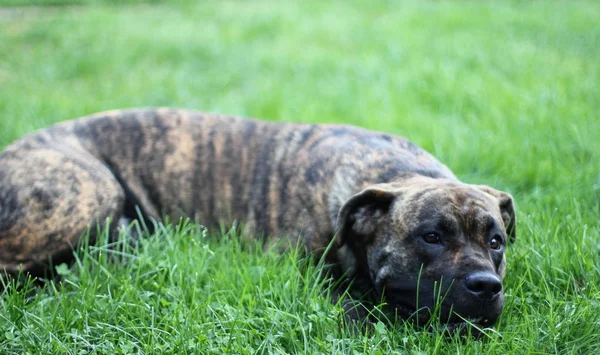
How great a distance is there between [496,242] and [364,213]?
68 cm

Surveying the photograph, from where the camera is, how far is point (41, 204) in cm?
367

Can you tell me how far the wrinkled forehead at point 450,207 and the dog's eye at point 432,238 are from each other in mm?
57

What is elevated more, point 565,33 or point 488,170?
point 565,33

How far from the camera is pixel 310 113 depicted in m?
6.10

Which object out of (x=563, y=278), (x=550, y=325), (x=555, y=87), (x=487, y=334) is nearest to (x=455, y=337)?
Answer: (x=487, y=334)

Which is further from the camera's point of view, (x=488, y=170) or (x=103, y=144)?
(x=488, y=170)

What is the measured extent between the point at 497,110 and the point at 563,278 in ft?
9.81

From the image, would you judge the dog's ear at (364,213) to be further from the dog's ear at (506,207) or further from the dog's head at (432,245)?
the dog's ear at (506,207)

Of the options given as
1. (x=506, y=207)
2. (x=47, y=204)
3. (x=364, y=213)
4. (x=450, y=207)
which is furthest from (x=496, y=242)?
(x=47, y=204)

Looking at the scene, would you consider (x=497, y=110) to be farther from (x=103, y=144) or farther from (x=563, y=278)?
(x=103, y=144)

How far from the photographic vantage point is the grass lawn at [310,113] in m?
2.96

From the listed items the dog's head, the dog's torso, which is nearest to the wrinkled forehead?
the dog's head

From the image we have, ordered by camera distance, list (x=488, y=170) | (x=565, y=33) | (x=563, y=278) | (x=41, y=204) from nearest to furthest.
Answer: (x=563, y=278) < (x=41, y=204) < (x=488, y=170) < (x=565, y=33)

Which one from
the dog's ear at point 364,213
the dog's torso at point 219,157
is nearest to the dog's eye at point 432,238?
the dog's ear at point 364,213
